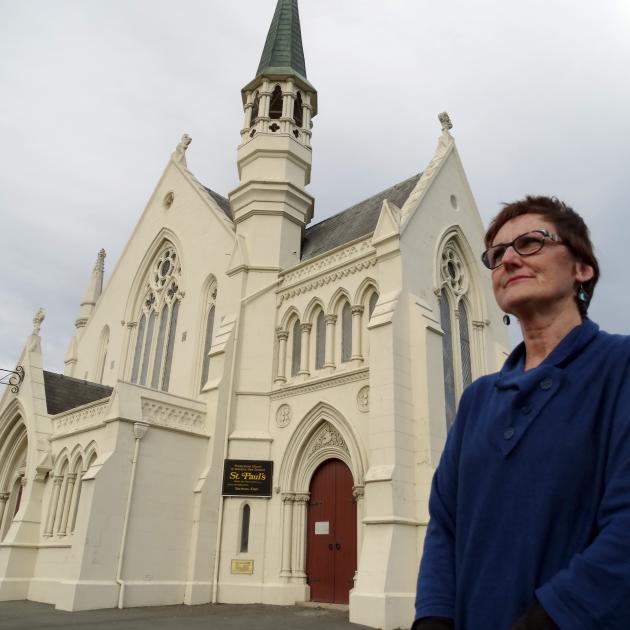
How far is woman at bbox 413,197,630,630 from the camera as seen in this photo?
1595 mm

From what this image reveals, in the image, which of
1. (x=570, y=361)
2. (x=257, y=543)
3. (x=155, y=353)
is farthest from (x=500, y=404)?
(x=155, y=353)

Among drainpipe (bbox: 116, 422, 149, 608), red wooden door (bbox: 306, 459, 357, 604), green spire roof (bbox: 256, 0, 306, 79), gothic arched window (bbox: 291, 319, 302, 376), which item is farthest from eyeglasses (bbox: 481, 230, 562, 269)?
green spire roof (bbox: 256, 0, 306, 79)

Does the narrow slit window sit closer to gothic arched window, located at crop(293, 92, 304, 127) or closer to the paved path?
the paved path

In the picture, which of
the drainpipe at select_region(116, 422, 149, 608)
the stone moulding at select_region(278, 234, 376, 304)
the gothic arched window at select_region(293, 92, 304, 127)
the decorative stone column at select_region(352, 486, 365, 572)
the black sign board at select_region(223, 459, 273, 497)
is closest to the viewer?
the drainpipe at select_region(116, 422, 149, 608)

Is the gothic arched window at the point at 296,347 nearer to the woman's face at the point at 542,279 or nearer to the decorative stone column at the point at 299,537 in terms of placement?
the decorative stone column at the point at 299,537

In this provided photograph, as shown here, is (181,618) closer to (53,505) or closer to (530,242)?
(53,505)

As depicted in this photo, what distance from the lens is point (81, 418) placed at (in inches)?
697

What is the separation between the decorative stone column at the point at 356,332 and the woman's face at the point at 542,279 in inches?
532

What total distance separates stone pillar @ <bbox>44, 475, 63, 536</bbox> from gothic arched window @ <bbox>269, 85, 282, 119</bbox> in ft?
50.3

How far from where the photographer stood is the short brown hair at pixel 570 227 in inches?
89.1

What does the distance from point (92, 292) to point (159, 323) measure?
7.81 metres

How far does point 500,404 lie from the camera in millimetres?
2080

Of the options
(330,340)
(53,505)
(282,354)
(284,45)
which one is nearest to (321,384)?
(330,340)

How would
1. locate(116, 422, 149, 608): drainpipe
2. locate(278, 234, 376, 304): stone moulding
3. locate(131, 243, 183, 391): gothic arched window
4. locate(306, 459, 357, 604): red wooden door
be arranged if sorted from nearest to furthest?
locate(116, 422, 149, 608): drainpipe < locate(306, 459, 357, 604): red wooden door < locate(278, 234, 376, 304): stone moulding < locate(131, 243, 183, 391): gothic arched window
